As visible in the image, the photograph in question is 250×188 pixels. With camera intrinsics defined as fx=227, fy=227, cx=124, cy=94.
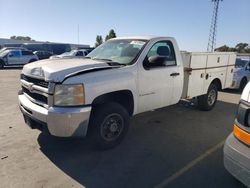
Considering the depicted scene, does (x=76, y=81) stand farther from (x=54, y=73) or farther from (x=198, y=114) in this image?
(x=198, y=114)

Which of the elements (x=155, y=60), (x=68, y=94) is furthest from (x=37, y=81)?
(x=155, y=60)

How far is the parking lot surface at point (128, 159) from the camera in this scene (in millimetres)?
3047

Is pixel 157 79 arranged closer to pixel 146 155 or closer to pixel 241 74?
pixel 146 155

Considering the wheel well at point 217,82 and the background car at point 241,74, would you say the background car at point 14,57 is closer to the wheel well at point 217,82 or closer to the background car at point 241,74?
the background car at point 241,74

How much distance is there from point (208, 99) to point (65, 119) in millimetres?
A: 4583

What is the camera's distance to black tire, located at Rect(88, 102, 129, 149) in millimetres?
3602

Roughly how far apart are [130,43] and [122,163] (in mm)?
2388

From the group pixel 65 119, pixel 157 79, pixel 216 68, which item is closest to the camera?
pixel 65 119

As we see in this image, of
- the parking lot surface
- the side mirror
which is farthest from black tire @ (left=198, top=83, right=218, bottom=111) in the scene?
the side mirror

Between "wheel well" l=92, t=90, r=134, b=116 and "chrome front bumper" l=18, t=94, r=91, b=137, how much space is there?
1.43ft

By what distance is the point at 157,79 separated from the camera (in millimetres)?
4449

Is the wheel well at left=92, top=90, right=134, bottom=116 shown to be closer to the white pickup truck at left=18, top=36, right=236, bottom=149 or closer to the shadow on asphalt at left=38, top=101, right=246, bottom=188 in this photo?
the white pickup truck at left=18, top=36, right=236, bottom=149

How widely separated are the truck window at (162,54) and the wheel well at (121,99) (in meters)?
0.66

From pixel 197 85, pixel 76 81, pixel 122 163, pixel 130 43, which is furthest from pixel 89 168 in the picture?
pixel 197 85
